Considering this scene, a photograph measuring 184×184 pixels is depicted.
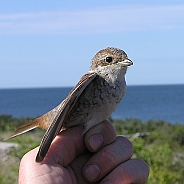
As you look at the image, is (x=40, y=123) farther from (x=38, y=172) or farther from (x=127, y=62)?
(x=127, y=62)

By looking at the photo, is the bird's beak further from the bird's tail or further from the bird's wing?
the bird's tail

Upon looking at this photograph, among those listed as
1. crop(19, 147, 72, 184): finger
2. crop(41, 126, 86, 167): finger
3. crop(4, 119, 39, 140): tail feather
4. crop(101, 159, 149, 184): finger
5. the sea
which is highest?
crop(4, 119, 39, 140): tail feather

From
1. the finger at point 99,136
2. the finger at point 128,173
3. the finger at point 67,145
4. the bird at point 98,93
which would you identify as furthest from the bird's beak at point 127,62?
the finger at point 128,173

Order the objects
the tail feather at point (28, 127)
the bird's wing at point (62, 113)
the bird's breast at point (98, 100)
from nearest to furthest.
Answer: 1. the bird's wing at point (62, 113)
2. the bird's breast at point (98, 100)
3. the tail feather at point (28, 127)

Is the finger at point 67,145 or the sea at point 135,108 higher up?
the finger at point 67,145

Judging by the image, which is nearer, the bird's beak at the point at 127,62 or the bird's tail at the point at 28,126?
the bird's beak at the point at 127,62

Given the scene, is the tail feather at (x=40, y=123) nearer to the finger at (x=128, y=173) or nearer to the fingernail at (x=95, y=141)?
the fingernail at (x=95, y=141)

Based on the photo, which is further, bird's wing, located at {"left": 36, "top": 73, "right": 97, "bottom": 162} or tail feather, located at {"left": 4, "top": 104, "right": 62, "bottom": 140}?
tail feather, located at {"left": 4, "top": 104, "right": 62, "bottom": 140}

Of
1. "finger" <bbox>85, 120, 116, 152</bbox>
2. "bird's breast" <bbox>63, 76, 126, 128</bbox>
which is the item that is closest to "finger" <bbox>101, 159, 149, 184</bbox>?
"finger" <bbox>85, 120, 116, 152</bbox>
